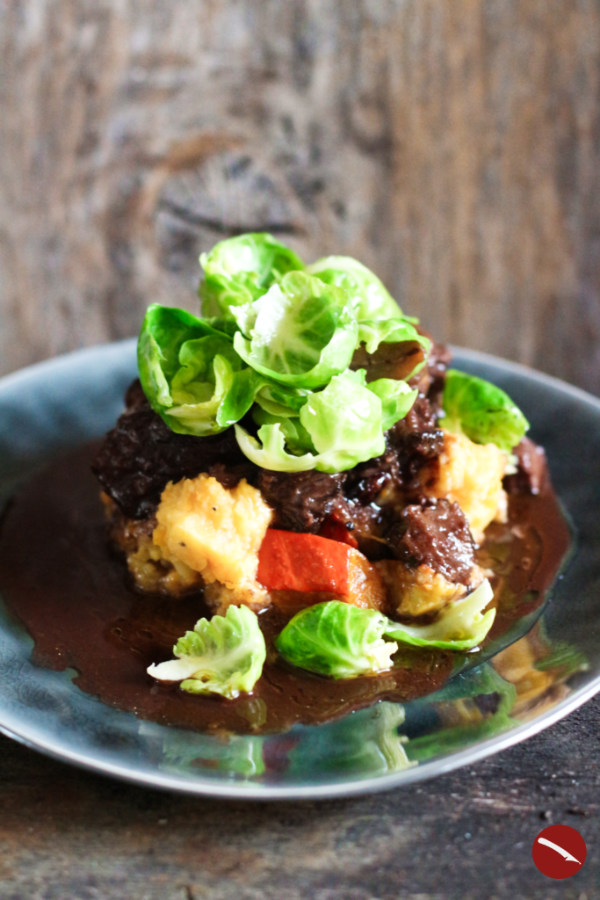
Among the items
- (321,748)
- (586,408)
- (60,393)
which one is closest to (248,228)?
(60,393)

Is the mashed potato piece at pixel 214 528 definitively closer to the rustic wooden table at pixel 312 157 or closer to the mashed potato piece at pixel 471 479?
the mashed potato piece at pixel 471 479

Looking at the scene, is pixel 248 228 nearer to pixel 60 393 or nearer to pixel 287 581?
pixel 60 393

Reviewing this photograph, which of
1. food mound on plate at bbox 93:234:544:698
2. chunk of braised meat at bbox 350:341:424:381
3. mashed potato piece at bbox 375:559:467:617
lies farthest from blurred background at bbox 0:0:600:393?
mashed potato piece at bbox 375:559:467:617

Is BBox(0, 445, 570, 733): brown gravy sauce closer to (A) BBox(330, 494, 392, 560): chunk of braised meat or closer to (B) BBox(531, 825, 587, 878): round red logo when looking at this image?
(A) BBox(330, 494, 392, 560): chunk of braised meat

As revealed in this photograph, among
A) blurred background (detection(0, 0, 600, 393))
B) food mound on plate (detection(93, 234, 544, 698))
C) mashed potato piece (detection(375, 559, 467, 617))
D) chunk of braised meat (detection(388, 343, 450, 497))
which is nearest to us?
food mound on plate (detection(93, 234, 544, 698))

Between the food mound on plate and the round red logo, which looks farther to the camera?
the food mound on plate

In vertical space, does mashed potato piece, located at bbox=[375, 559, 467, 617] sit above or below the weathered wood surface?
above

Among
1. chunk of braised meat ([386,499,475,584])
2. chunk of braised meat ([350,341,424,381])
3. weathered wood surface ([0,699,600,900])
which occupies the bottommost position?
weathered wood surface ([0,699,600,900])

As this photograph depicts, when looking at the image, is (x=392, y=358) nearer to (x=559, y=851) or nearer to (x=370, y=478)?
(x=370, y=478)
